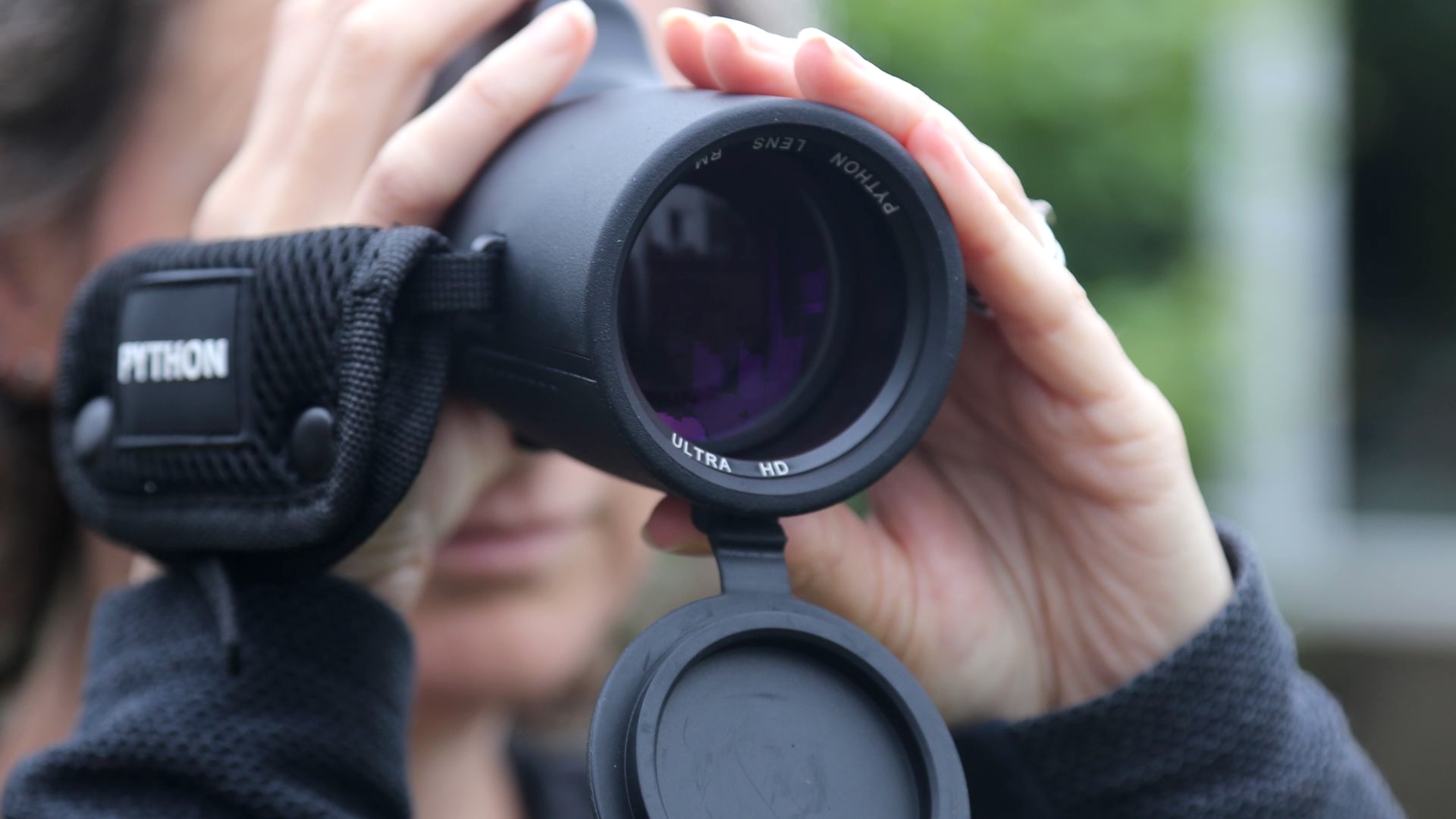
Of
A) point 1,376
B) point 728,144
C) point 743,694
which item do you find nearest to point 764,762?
point 743,694

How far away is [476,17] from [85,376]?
0.31 metres

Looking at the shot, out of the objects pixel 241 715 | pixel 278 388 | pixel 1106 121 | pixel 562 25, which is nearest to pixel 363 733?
pixel 241 715

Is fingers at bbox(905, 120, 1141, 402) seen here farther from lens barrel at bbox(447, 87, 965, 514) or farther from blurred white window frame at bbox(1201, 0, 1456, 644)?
blurred white window frame at bbox(1201, 0, 1456, 644)

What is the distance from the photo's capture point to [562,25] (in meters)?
0.78

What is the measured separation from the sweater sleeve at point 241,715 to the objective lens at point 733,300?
25cm

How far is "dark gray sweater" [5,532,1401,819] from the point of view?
737mm

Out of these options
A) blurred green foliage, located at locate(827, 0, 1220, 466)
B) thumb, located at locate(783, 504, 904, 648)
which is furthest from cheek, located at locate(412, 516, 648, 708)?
blurred green foliage, located at locate(827, 0, 1220, 466)

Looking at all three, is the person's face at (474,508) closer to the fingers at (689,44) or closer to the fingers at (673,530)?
the fingers at (673,530)

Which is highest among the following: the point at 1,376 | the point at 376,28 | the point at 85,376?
the point at 376,28

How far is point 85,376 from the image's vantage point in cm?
84

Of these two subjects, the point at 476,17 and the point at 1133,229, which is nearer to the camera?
the point at 476,17

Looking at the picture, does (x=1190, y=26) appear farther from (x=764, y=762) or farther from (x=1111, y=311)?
(x=764, y=762)

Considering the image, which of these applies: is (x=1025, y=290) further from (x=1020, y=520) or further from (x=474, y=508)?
(x=474, y=508)

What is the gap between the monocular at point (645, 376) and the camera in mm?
606
